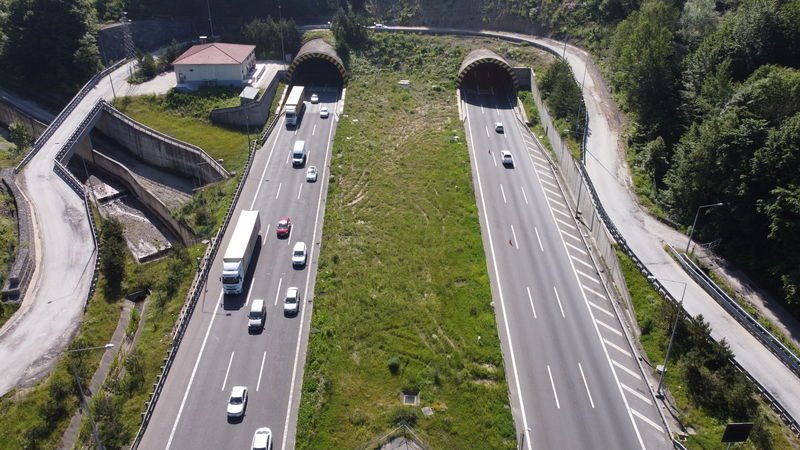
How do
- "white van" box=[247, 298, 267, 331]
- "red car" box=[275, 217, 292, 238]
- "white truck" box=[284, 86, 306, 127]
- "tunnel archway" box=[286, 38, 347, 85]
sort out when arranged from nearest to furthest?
"white van" box=[247, 298, 267, 331] < "red car" box=[275, 217, 292, 238] < "white truck" box=[284, 86, 306, 127] < "tunnel archway" box=[286, 38, 347, 85]

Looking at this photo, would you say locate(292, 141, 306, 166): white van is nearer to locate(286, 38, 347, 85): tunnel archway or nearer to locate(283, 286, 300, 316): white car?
locate(286, 38, 347, 85): tunnel archway

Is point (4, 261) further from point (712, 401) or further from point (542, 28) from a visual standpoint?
point (542, 28)

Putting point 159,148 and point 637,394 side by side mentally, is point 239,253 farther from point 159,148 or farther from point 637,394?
point 159,148

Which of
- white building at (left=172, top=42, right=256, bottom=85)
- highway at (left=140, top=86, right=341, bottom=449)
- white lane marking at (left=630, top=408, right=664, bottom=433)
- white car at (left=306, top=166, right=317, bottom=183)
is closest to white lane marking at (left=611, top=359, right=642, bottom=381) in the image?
white lane marking at (left=630, top=408, right=664, bottom=433)

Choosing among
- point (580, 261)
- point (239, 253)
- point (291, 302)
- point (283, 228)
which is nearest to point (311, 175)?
point (283, 228)

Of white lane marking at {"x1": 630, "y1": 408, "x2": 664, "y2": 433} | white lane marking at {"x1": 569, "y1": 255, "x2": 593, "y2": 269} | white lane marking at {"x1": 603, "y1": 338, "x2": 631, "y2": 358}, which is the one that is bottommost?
white lane marking at {"x1": 630, "y1": 408, "x2": 664, "y2": 433}

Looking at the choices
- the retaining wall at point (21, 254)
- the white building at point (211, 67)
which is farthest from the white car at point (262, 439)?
the white building at point (211, 67)
